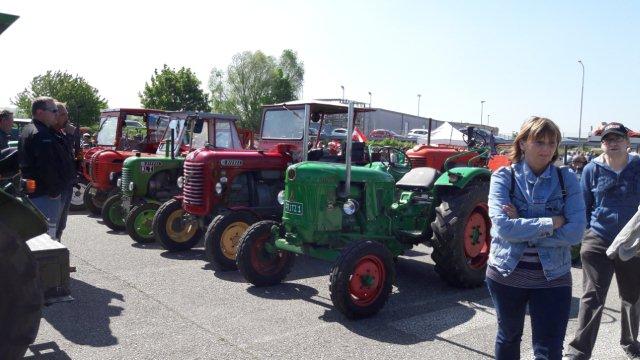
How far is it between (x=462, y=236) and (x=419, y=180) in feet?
2.98

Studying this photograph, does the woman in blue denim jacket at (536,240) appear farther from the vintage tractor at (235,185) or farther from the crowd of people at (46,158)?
the vintage tractor at (235,185)

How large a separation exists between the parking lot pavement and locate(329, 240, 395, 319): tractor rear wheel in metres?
0.13

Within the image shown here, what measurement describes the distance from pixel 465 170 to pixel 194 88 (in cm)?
3156

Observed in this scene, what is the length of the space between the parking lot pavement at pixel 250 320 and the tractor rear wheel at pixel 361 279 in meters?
0.13

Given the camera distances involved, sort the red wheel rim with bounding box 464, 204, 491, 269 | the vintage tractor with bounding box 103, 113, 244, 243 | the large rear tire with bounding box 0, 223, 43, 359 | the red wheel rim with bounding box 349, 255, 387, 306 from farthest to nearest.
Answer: the vintage tractor with bounding box 103, 113, 244, 243, the red wheel rim with bounding box 464, 204, 491, 269, the red wheel rim with bounding box 349, 255, 387, 306, the large rear tire with bounding box 0, 223, 43, 359

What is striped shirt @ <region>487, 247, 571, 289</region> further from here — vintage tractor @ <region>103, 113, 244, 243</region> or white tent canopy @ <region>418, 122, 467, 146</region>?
white tent canopy @ <region>418, 122, 467, 146</region>

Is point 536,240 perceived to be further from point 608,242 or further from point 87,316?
point 87,316

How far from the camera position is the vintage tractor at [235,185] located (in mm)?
6551

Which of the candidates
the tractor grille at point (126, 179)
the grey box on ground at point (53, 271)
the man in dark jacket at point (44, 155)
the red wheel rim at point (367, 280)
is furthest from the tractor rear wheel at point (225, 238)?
the grey box on ground at point (53, 271)

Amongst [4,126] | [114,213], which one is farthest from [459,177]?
[114,213]

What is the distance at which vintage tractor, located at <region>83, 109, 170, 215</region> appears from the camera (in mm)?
9117

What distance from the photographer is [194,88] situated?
116 ft

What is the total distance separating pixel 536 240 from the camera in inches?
95.2

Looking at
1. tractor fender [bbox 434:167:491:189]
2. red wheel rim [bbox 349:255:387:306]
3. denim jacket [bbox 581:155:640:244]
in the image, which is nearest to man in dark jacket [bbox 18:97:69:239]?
red wheel rim [bbox 349:255:387:306]
